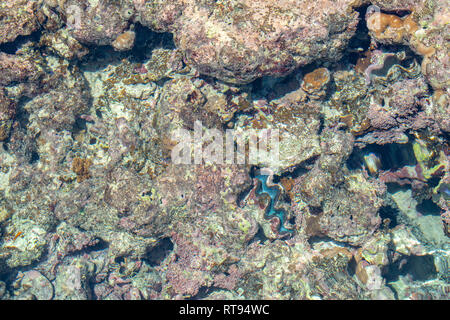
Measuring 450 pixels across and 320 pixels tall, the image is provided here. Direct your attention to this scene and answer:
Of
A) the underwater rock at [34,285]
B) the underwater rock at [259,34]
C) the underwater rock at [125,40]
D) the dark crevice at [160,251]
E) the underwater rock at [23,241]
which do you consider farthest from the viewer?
the dark crevice at [160,251]

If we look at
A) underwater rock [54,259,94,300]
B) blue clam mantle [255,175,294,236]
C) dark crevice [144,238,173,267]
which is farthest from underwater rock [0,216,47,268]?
blue clam mantle [255,175,294,236]

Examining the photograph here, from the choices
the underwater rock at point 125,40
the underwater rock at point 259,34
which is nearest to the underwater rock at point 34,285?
the underwater rock at point 125,40

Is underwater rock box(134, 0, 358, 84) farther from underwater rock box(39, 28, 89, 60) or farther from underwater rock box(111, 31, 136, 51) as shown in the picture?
underwater rock box(39, 28, 89, 60)

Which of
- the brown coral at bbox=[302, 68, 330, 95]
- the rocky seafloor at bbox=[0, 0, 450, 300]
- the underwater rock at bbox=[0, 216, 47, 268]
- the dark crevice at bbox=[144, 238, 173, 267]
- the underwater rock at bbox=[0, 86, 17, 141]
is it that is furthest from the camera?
the dark crevice at bbox=[144, 238, 173, 267]

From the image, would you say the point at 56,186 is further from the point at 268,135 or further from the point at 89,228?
the point at 268,135

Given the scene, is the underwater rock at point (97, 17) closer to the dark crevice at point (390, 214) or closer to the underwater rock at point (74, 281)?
the underwater rock at point (74, 281)

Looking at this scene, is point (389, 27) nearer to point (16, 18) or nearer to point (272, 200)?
point (272, 200)
